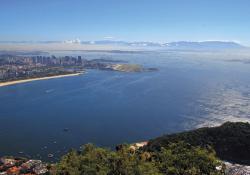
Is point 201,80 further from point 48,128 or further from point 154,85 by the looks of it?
point 48,128

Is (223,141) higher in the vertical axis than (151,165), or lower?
lower

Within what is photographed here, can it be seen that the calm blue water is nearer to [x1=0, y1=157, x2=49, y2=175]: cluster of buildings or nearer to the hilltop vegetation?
[x1=0, y1=157, x2=49, y2=175]: cluster of buildings

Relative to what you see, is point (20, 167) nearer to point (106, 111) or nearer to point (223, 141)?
point (223, 141)

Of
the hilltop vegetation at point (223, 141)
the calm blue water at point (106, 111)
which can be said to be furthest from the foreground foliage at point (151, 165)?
the calm blue water at point (106, 111)

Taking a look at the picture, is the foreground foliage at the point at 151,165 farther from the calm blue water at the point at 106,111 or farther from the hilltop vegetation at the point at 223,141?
the calm blue water at the point at 106,111

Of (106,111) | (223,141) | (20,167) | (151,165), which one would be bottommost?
(106,111)

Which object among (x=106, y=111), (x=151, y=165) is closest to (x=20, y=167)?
(x=151, y=165)

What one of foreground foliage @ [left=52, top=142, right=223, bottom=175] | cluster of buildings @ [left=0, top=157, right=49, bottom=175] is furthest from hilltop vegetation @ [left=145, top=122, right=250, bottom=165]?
foreground foliage @ [left=52, top=142, right=223, bottom=175]
